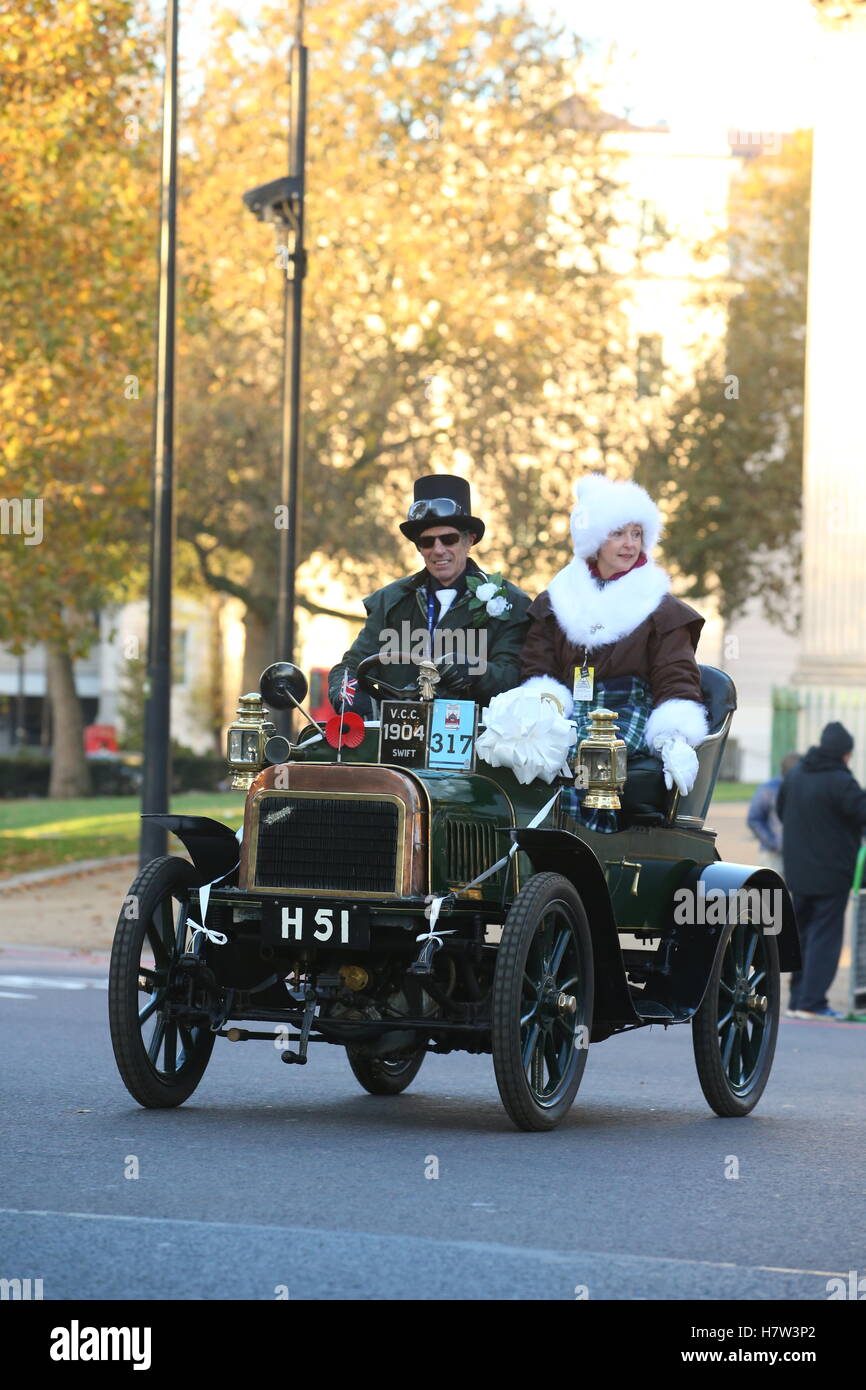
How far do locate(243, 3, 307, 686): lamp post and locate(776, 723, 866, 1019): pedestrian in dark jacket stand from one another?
5848 mm

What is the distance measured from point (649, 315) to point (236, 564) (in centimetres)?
2586

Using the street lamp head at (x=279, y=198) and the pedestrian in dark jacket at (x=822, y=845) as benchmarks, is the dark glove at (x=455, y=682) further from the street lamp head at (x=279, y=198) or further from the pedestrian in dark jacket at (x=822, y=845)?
the street lamp head at (x=279, y=198)

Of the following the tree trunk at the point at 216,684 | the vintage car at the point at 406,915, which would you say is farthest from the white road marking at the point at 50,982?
the tree trunk at the point at 216,684

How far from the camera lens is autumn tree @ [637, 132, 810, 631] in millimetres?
38656

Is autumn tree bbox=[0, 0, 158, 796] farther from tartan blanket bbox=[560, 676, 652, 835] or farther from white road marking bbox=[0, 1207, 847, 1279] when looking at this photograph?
white road marking bbox=[0, 1207, 847, 1279]

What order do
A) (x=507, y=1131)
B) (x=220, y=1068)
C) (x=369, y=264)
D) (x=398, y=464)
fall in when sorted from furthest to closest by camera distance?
(x=398, y=464) < (x=369, y=264) < (x=220, y=1068) < (x=507, y=1131)

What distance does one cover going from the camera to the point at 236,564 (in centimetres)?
4841

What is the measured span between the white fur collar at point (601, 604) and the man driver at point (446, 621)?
0.24 m

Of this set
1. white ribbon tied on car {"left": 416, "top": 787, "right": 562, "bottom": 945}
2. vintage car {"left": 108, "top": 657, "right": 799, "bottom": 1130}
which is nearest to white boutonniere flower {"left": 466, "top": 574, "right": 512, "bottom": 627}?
vintage car {"left": 108, "top": 657, "right": 799, "bottom": 1130}

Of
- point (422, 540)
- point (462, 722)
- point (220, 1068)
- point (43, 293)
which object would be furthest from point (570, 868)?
point (43, 293)

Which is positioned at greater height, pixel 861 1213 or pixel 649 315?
pixel 649 315

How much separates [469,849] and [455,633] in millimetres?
969

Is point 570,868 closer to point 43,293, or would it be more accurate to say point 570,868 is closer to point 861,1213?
point 861,1213
